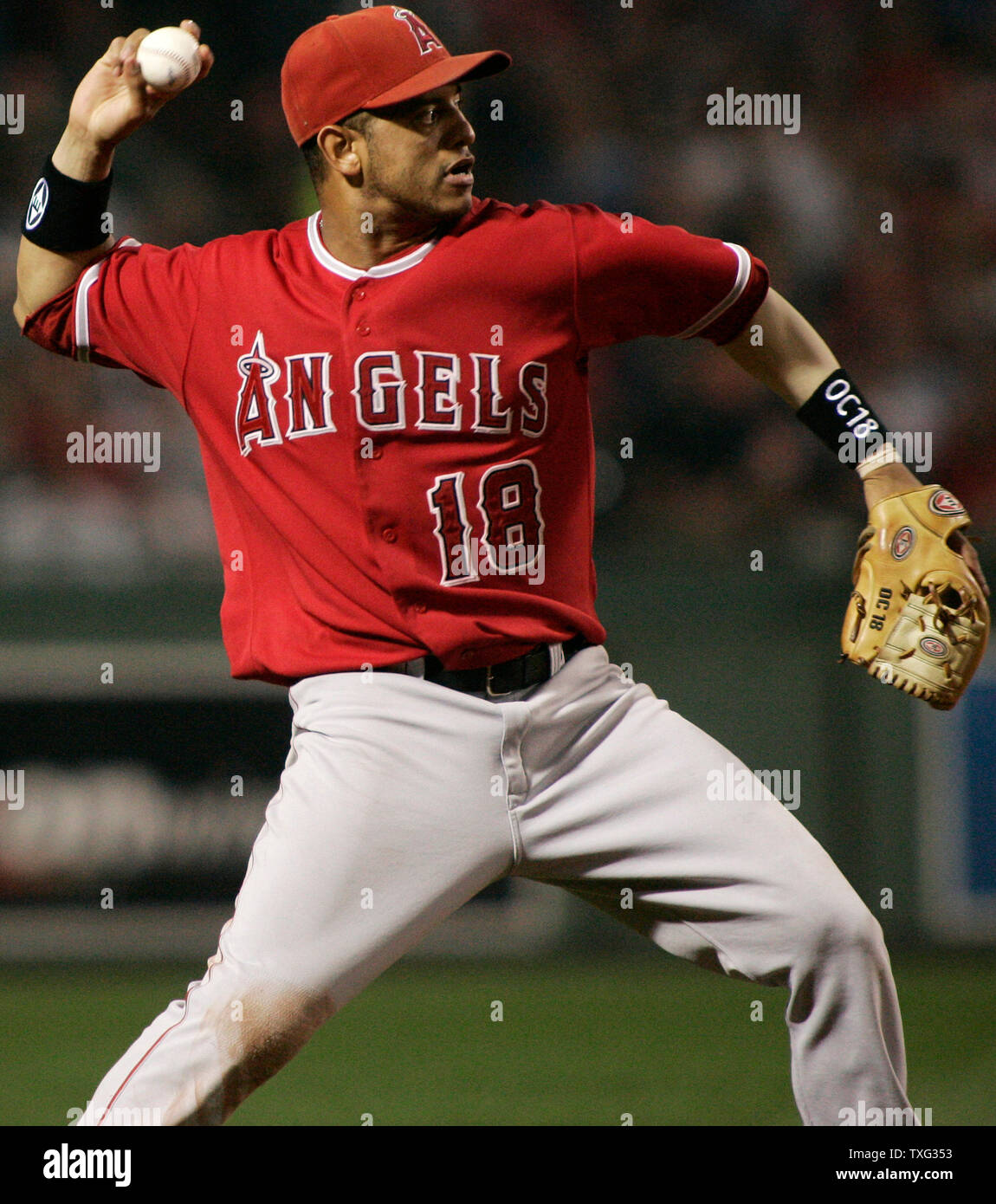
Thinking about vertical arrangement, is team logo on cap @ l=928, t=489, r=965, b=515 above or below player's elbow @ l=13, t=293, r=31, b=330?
below

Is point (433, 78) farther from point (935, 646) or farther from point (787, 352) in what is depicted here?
point (935, 646)

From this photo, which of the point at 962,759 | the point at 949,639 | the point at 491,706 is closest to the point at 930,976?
the point at 962,759

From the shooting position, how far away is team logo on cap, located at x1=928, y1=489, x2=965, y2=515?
268cm

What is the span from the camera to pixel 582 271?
2564 mm

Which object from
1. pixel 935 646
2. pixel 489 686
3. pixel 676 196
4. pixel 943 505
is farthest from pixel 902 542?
pixel 676 196

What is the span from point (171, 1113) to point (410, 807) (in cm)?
58

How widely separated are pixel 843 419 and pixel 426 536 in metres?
0.78

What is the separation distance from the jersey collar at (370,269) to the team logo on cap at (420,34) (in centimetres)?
33

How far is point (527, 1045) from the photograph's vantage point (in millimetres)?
4426

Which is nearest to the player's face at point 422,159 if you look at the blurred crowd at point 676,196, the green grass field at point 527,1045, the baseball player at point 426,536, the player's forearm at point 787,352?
the baseball player at point 426,536

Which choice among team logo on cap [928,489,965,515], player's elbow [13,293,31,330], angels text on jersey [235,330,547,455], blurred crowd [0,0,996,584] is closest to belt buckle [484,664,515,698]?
angels text on jersey [235,330,547,455]

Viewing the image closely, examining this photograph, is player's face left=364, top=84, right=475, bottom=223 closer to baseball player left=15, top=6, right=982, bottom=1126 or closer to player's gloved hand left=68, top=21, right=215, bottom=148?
baseball player left=15, top=6, right=982, bottom=1126

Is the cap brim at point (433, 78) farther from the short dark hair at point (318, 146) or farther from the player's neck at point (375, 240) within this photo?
the player's neck at point (375, 240)

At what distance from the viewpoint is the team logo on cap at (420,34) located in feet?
8.62
